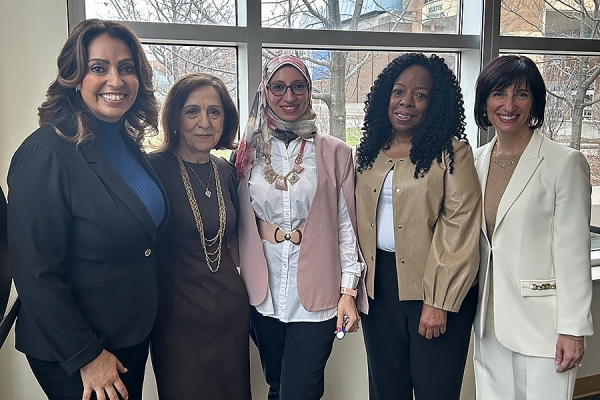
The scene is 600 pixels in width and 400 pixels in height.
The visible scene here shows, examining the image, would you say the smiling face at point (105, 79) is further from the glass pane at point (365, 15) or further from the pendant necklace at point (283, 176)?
the glass pane at point (365, 15)

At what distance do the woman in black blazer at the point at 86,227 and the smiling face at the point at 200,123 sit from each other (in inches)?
8.6

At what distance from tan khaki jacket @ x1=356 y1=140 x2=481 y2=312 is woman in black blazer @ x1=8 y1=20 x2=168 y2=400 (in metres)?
0.81

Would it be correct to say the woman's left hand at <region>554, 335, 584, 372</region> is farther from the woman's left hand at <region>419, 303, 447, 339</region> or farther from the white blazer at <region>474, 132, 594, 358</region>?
the woman's left hand at <region>419, 303, 447, 339</region>

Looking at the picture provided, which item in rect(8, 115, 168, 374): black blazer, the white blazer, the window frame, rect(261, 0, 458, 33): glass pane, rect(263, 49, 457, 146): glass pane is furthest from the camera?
rect(263, 49, 457, 146): glass pane

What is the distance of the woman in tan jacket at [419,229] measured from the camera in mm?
1677

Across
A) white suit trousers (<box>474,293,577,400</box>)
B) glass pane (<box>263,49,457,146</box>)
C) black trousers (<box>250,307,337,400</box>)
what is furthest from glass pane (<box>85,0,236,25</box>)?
white suit trousers (<box>474,293,577,400</box>)

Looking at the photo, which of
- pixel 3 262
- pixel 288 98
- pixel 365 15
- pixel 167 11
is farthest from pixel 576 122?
pixel 3 262

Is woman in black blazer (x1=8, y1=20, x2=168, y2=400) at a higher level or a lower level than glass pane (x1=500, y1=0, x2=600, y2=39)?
lower

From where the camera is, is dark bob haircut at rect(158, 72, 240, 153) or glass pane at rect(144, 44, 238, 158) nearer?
dark bob haircut at rect(158, 72, 240, 153)

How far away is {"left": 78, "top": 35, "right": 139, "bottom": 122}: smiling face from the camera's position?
1.36 m

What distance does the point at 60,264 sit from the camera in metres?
1.26

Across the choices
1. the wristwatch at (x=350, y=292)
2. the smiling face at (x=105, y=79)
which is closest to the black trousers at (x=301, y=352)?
the wristwatch at (x=350, y=292)

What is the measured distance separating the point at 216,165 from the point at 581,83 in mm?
2536

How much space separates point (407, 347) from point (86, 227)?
114 cm
